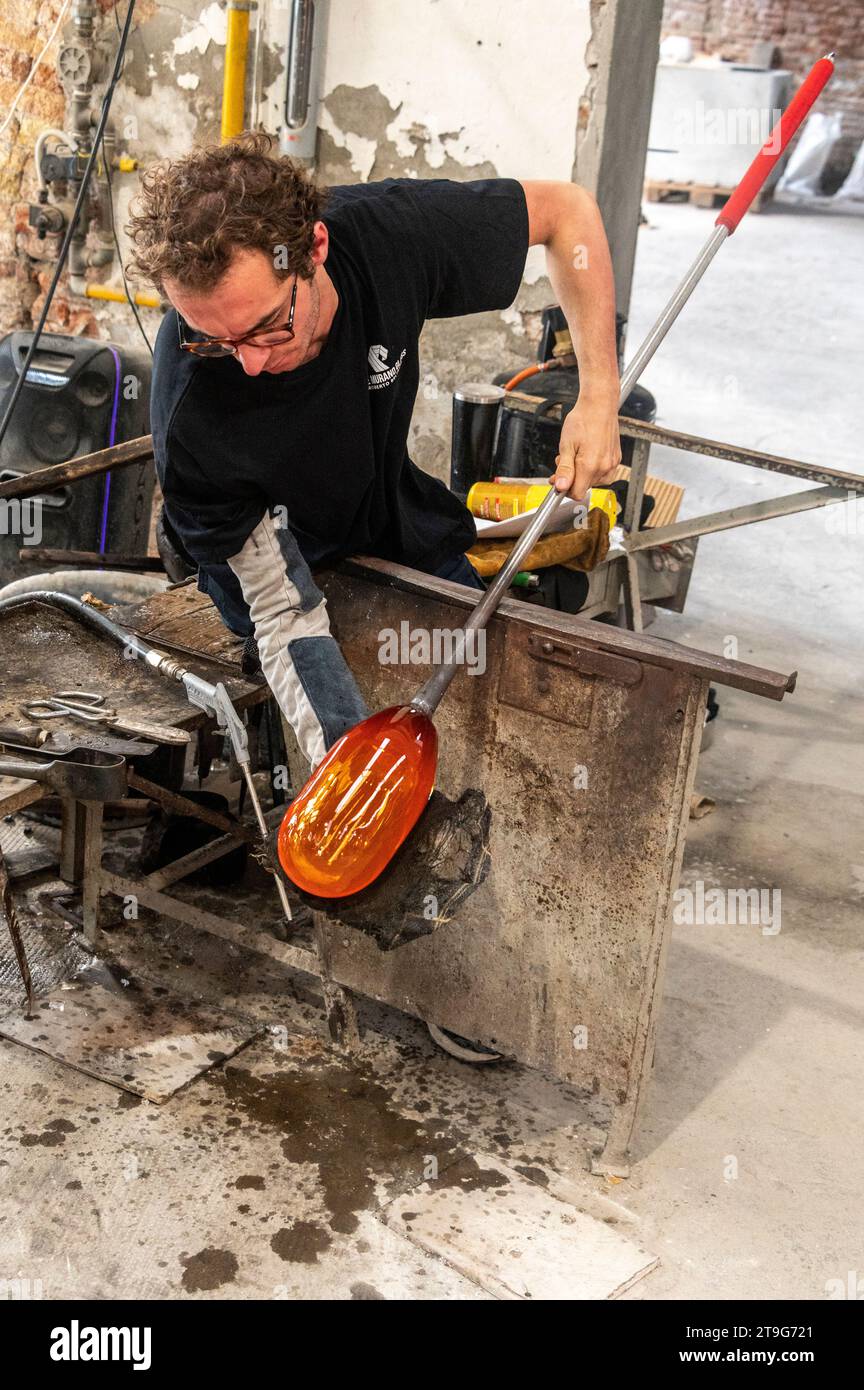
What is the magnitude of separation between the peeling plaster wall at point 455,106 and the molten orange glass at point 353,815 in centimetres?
254

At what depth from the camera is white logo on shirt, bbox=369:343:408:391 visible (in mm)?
2281

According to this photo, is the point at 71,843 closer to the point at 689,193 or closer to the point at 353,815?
the point at 353,815

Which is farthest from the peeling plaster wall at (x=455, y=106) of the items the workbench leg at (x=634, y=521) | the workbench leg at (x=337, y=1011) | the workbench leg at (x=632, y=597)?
the workbench leg at (x=337, y=1011)

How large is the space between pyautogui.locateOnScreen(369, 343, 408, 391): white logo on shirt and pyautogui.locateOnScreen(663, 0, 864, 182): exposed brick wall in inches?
429

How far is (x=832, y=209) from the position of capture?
11648 mm

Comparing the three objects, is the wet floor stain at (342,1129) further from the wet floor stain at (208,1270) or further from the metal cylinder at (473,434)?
the metal cylinder at (473,434)

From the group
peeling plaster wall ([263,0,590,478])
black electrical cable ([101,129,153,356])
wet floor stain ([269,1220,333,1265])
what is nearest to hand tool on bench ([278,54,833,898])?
wet floor stain ([269,1220,333,1265])

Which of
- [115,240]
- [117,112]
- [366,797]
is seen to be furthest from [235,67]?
[366,797]

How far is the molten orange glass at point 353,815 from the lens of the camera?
2.00 m

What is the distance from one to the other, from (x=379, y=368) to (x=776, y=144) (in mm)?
825

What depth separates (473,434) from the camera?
324cm

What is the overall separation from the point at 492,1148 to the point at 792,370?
19.3 feet

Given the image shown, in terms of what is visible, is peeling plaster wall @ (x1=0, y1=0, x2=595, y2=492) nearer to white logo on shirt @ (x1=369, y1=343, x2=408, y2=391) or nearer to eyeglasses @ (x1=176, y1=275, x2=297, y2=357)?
white logo on shirt @ (x1=369, y1=343, x2=408, y2=391)
